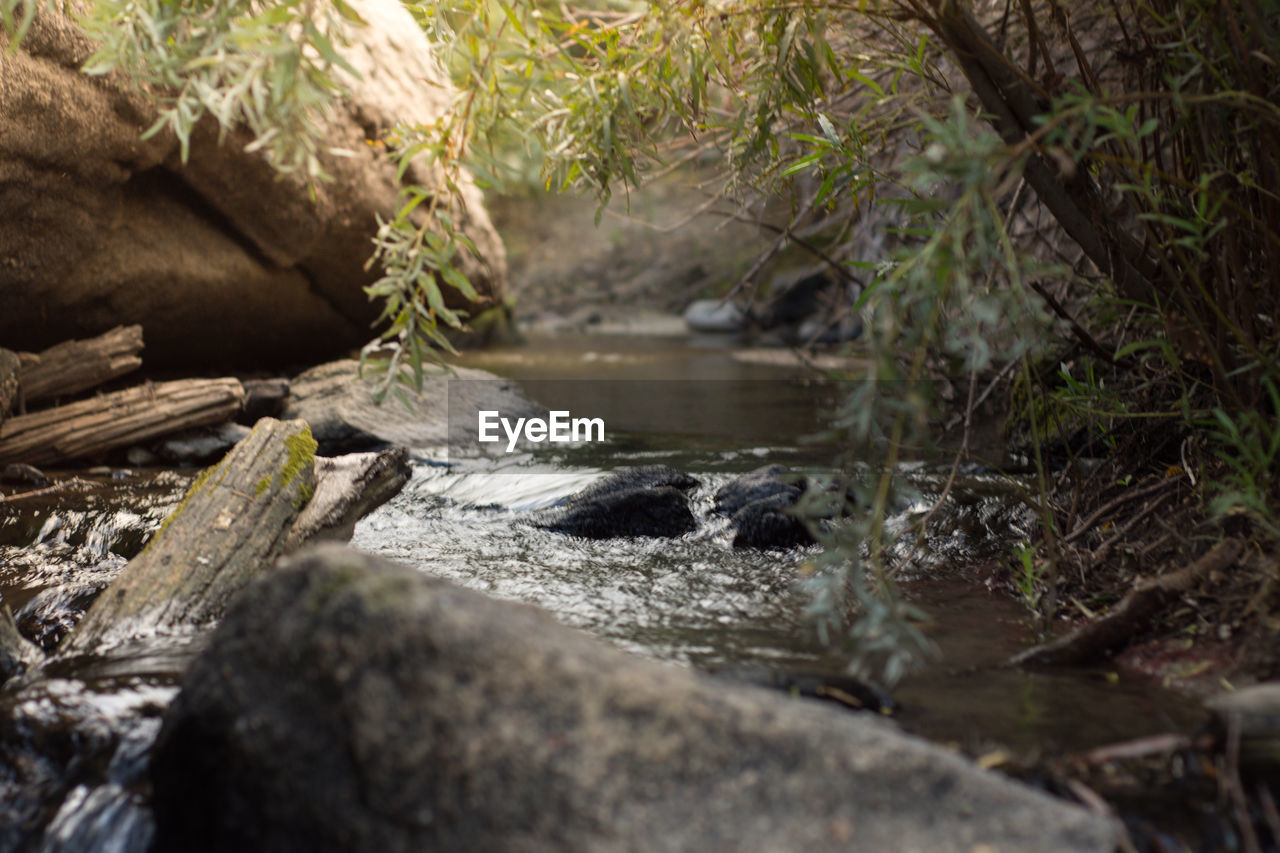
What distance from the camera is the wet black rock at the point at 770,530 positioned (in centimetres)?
422

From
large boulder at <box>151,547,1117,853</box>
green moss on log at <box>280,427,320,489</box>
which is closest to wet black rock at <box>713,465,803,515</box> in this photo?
green moss on log at <box>280,427,320,489</box>

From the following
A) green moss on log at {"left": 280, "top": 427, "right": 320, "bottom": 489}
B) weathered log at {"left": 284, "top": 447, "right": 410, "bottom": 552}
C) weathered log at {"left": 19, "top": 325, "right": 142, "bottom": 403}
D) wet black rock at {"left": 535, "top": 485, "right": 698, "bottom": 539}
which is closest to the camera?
green moss on log at {"left": 280, "top": 427, "right": 320, "bottom": 489}

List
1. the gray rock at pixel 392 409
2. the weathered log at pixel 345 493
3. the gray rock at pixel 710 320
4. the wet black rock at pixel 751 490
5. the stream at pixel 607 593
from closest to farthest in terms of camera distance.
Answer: the stream at pixel 607 593 < the weathered log at pixel 345 493 < the wet black rock at pixel 751 490 < the gray rock at pixel 392 409 < the gray rock at pixel 710 320

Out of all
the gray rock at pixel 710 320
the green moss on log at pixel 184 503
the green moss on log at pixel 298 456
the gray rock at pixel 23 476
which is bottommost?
the gray rock at pixel 710 320

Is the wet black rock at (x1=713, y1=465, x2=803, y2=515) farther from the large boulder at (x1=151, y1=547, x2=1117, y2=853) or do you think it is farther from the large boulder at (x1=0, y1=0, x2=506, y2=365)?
the large boulder at (x1=151, y1=547, x2=1117, y2=853)

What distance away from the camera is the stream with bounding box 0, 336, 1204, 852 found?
7.25 ft

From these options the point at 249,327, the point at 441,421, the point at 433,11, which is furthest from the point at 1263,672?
the point at 249,327

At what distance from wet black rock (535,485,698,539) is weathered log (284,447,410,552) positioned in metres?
0.77

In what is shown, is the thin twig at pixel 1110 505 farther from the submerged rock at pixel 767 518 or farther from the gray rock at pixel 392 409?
the gray rock at pixel 392 409

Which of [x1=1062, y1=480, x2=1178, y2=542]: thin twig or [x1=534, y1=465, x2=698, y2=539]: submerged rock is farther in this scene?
[x1=534, y1=465, x2=698, y2=539]: submerged rock

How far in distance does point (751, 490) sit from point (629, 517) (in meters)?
0.64

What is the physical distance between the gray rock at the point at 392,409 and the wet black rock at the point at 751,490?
80.1 inches

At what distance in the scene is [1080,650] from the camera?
8.68 ft

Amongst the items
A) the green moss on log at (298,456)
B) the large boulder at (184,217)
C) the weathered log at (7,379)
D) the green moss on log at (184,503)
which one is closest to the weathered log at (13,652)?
the green moss on log at (184,503)
